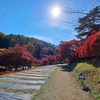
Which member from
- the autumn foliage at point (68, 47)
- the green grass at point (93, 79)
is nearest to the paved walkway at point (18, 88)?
the green grass at point (93, 79)

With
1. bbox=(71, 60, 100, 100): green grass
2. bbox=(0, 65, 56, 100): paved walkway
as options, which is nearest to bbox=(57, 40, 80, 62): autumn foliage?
bbox=(71, 60, 100, 100): green grass

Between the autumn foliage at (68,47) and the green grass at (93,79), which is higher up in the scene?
the autumn foliage at (68,47)

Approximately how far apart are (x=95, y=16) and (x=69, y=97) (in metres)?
3.37

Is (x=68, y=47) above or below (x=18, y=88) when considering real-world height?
above

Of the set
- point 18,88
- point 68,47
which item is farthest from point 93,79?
point 68,47

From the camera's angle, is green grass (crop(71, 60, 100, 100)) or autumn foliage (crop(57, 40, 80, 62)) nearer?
green grass (crop(71, 60, 100, 100))

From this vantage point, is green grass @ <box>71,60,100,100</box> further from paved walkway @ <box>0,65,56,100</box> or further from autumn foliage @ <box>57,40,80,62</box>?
autumn foliage @ <box>57,40,80,62</box>

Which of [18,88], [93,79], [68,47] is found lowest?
[18,88]

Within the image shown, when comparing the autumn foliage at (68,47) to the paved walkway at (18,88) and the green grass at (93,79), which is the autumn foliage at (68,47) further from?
the paved walkway at (18,88)

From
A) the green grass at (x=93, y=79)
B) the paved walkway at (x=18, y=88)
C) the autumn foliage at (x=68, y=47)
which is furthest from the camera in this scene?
the autumn foliage at (x=68, y=47)

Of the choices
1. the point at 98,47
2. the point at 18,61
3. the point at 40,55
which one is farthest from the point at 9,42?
the point at 98,47

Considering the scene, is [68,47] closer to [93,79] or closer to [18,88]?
[93,79]

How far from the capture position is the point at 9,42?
186 feet

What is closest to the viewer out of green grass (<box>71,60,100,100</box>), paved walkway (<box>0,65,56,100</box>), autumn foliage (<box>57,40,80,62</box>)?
paved walkway (<box>0,65,56,100</box>)
